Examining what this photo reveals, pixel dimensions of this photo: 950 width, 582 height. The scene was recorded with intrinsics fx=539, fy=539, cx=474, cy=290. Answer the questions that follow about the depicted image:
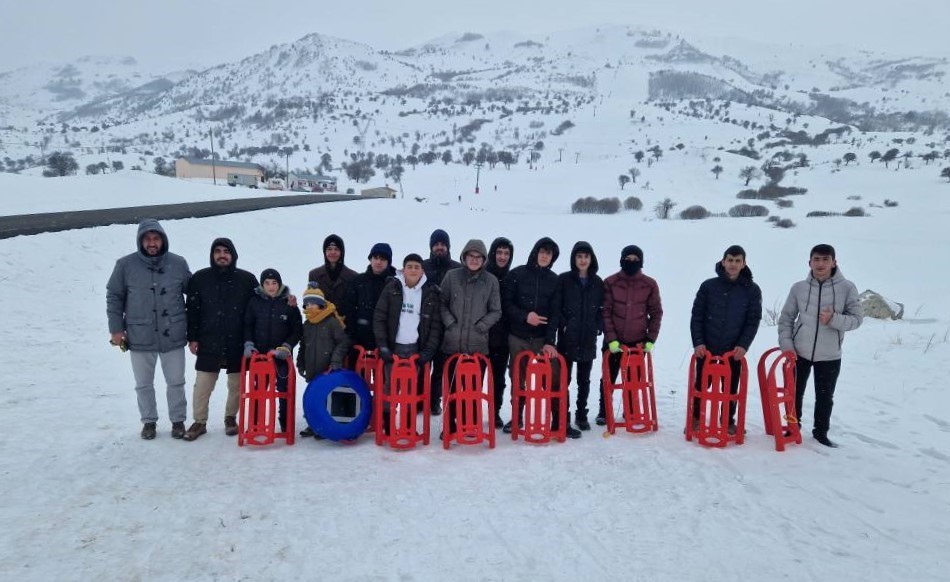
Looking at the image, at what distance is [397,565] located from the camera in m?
3.50

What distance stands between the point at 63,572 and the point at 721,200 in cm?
6361

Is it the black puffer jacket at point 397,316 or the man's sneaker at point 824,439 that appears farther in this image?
the man's sneaker at point 824,439

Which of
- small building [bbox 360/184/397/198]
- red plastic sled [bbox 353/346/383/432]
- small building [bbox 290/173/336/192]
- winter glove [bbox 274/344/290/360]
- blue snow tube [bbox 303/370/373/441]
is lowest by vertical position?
blue snow tube [bbox 303/370/373/441]

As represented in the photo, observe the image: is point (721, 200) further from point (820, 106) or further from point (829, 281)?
point (820, 106)

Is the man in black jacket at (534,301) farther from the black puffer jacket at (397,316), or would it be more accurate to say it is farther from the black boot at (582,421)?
the black puffer jacket at (397,316)

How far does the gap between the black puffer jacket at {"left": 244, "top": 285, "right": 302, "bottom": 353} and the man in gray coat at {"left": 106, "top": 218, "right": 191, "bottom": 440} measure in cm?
64

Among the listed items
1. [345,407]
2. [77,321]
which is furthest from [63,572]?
[77,321]

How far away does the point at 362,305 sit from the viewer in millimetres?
5582

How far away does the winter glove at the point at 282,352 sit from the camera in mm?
5314

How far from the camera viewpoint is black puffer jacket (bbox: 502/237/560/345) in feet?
18.5

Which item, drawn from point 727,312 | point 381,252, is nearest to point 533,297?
point 381,252

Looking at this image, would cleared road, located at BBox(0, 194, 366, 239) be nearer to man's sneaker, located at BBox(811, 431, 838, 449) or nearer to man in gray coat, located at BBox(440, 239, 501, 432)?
man in gray coat, located at BBox(440, 239, 501, 432)

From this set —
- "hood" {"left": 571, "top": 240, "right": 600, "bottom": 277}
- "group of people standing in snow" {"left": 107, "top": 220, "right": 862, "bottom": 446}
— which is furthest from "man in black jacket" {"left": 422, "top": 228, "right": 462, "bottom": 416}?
"hood" {"left": 571, "top": 240, "right": 600, "bottom": 277}

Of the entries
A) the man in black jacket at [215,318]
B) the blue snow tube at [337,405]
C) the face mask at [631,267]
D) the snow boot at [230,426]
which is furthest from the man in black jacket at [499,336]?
the snow boot at [230,426]
